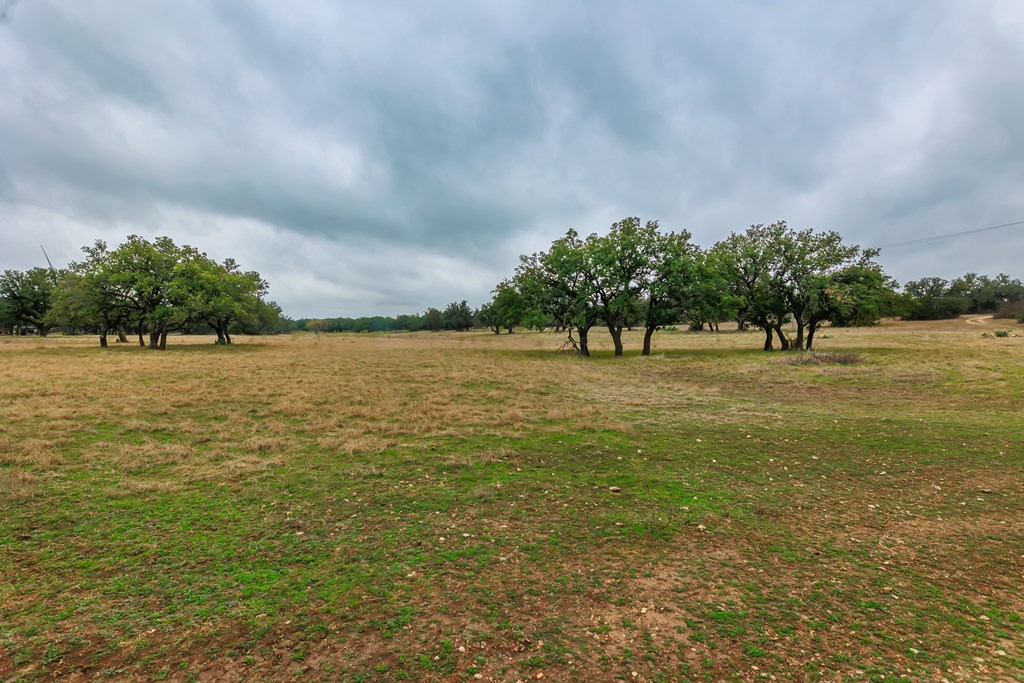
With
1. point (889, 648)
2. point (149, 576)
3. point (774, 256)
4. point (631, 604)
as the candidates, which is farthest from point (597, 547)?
point (774, 256)

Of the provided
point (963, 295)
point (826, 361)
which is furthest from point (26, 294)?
point (963, 295)

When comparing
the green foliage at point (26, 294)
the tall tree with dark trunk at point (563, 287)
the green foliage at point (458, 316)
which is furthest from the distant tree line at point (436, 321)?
the tall tree with dark trunk at point (563, 287)

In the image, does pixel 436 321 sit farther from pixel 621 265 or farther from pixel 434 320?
pixel 621 265

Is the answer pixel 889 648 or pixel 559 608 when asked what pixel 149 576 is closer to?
pixel 559 608

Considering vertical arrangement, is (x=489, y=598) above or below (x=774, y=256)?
below

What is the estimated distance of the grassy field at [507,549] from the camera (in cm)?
334

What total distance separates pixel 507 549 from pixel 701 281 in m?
32.5

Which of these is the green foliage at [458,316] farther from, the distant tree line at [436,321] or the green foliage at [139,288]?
the green foliage at [139,288]

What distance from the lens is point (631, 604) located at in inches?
159

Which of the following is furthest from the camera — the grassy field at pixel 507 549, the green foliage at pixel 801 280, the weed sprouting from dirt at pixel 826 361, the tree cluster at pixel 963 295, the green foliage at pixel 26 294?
the tree cluster at pixel 963 295

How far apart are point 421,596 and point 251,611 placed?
1.57 m

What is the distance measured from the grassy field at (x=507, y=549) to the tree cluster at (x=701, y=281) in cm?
2259

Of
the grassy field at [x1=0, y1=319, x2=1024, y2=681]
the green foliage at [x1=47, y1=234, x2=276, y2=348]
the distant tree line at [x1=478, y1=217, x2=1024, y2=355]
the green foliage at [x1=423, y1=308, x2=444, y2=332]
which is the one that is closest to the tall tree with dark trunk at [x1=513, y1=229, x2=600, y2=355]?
the distant tree line at [x1=478, y1=217, x2=1024, y2=355]

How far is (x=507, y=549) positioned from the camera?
198 inches
